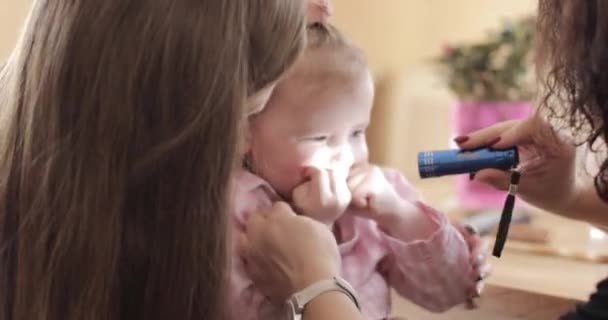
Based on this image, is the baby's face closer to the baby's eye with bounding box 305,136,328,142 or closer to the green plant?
the baby's eye with bounding box 305,136,328,142

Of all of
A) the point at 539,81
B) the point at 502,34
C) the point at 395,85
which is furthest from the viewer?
the point at 395,85

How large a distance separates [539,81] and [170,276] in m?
0.39

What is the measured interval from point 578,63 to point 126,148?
14.7 inches

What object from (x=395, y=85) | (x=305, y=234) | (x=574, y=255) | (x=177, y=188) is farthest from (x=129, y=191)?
(x=395, y=85)

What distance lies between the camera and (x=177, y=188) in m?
0.71

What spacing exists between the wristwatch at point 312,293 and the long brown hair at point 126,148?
65mm

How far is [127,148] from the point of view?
0.69 m

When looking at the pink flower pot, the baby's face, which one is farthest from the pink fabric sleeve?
the pink flower pot

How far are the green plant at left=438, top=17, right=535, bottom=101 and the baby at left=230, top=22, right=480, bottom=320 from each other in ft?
2.44

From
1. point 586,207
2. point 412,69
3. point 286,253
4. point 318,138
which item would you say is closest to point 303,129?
point 318,138

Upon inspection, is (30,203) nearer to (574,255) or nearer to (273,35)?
(273,35)

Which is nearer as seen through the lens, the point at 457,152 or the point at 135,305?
the point at 135,305

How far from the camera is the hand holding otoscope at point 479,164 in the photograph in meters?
0.85

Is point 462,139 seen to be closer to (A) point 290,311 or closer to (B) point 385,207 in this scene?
(B) point 385,207
